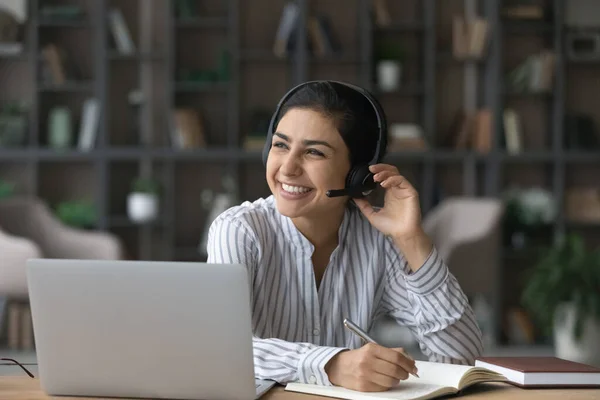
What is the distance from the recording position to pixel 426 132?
263 inches

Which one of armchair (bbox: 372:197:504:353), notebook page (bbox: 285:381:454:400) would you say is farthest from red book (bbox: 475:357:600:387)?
armchair (bbox: 372:197:504:353)

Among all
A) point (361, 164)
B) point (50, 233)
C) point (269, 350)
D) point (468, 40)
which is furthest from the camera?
point (468, 40)

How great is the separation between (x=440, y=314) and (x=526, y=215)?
15.7ft

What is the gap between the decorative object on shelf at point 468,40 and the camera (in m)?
A: 6.66

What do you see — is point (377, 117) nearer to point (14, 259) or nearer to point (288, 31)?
point (14, 259)

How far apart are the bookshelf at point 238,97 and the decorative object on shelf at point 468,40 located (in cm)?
6

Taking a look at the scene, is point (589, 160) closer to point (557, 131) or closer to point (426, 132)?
point (557, 131)

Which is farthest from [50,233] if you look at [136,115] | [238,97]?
[238,97]

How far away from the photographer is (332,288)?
6.81 feet

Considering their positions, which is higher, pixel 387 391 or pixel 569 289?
pixel 387 391

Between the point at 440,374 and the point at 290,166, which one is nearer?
the point at 440,374

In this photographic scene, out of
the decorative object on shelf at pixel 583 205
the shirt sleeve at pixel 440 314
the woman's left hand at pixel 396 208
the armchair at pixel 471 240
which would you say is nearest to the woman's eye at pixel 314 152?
the woman's left hand at pixel 396 208

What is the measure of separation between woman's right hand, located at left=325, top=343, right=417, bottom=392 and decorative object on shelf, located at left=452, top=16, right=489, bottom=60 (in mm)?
5280

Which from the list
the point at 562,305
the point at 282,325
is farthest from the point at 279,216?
the point at 562,305
